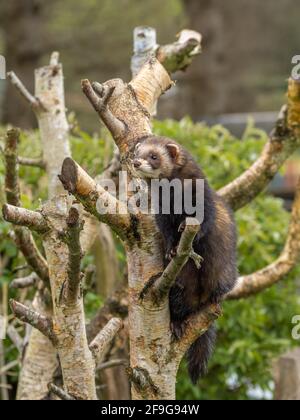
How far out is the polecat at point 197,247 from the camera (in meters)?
3.57

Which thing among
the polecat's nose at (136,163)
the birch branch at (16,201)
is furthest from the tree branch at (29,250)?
the polecat's nose at (136,163)

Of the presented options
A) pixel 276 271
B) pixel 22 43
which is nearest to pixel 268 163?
pixel 276 271

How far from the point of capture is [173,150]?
12.5 feet

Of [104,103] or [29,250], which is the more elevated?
[104,103]

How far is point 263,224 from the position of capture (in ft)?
20.1

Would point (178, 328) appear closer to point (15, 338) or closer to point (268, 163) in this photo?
point (15, 338)

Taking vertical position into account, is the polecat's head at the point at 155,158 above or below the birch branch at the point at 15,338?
above

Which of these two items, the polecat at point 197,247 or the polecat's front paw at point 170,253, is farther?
the polecat at point 197,247

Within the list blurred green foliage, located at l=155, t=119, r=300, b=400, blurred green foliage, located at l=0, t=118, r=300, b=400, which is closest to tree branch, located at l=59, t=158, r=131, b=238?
blurred green foliage, located at l=0, t=118, r=300, b=400

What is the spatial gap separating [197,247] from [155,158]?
1.41 feet

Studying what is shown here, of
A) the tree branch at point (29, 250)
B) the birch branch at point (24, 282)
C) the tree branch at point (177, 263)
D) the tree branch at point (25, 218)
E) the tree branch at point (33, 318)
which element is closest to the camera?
the tree branch at point (177, 263)

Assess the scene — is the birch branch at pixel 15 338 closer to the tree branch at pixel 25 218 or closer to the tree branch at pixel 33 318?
the tree branch at pixel 33 318

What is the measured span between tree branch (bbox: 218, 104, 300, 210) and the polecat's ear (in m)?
0.87

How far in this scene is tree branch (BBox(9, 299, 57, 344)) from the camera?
3.28 m
